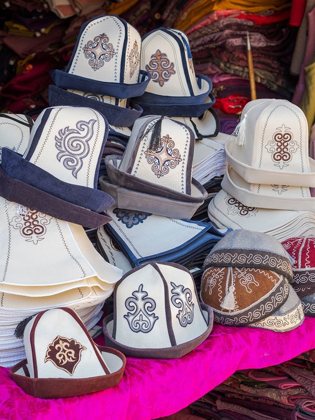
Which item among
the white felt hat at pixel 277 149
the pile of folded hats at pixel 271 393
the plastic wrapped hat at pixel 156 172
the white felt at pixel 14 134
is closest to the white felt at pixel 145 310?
the plastic wrapped hat at pixel 156 172

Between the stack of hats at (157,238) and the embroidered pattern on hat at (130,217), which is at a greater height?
the embroidered pattern on hat at (130,217)

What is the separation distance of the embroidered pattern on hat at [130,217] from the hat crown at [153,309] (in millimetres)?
310

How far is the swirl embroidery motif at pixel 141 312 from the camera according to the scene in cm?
139

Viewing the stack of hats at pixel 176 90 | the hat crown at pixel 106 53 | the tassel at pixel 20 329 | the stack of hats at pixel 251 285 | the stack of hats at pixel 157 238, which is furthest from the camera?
the stack of hats at pixel 176 90

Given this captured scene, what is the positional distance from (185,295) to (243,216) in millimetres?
600

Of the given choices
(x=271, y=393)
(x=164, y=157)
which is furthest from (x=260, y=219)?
(x=271, y=393)

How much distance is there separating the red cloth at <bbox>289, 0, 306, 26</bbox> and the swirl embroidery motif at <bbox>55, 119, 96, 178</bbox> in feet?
6.58

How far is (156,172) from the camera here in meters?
1.73

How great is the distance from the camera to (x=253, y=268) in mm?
1555

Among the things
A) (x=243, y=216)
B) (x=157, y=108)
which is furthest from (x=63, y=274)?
(x=157, y=108)

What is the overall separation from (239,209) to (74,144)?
2.24 feet

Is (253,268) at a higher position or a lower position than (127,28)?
lower

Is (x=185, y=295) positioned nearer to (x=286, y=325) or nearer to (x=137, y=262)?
(x=137, y=262)

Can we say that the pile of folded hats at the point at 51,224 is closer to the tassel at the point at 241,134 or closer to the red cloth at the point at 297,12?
the tassel at the point at 241,134
